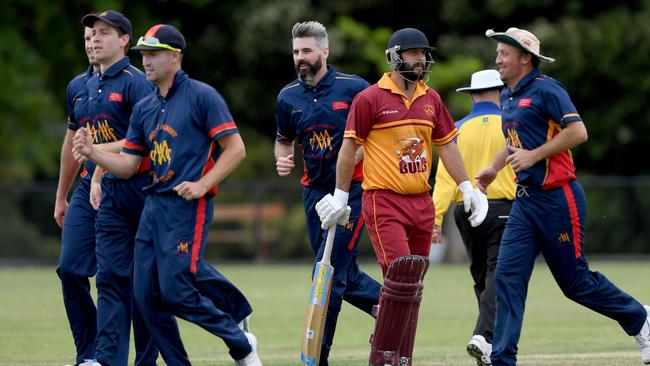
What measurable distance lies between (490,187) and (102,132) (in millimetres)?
3460

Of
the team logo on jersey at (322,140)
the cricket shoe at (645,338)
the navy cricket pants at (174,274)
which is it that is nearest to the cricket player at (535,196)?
the cricket shoe at (645,338)

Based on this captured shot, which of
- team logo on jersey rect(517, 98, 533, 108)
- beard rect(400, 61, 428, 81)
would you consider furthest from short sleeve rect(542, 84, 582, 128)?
beard rect(400, 61, 428, 81)

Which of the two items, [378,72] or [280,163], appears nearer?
[280,163]

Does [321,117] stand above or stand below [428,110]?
below

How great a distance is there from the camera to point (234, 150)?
785 cm

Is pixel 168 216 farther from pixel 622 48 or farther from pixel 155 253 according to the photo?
pixel 622 48

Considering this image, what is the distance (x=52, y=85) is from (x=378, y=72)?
8.53 meters

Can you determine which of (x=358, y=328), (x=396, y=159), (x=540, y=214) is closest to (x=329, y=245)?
(x=396, y=159)

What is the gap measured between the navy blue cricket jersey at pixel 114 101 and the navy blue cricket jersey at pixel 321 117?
1.19 m

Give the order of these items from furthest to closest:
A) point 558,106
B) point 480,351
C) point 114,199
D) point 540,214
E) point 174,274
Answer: point 480,351, point 114,199, point 540,214, point 558,106, point 174,274

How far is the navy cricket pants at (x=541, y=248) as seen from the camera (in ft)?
28.1

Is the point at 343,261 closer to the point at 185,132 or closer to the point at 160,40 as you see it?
the point at 185,132

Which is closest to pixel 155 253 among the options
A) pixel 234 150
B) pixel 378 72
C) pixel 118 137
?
pixel 234 150

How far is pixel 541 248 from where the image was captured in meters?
8.70
